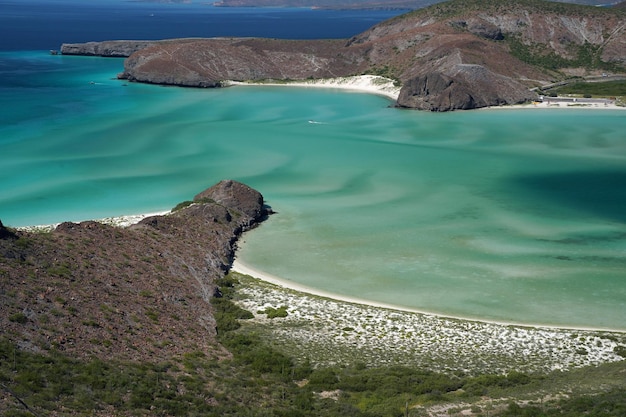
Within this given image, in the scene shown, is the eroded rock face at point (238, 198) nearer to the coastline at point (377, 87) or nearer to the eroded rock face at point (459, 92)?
the eroded rock face at point (459, 92)

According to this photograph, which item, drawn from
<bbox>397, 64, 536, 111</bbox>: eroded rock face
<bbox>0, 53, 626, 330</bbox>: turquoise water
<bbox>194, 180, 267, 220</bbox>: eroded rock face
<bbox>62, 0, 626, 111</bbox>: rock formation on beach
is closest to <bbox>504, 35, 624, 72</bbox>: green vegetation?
<bbox>62, 0, 626, 111</bbox>: rock formation on beach

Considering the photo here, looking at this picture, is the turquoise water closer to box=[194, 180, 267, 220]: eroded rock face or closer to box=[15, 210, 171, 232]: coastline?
box=[194, 180, 267, 220]: eroded rock face

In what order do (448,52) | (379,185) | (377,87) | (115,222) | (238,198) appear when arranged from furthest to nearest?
(377,87) → (448,52) → (379,185) → (238,198) → (115,222)

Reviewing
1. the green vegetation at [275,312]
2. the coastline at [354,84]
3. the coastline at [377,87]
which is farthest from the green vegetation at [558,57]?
the green vegetation at [275,312]

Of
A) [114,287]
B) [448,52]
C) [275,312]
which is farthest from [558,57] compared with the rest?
[114,287]

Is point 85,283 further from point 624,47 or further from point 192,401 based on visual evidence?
point 624,47

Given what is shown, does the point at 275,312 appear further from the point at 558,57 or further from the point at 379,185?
the point at 558,57

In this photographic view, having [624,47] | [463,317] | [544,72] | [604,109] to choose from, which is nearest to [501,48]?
[544,72]
